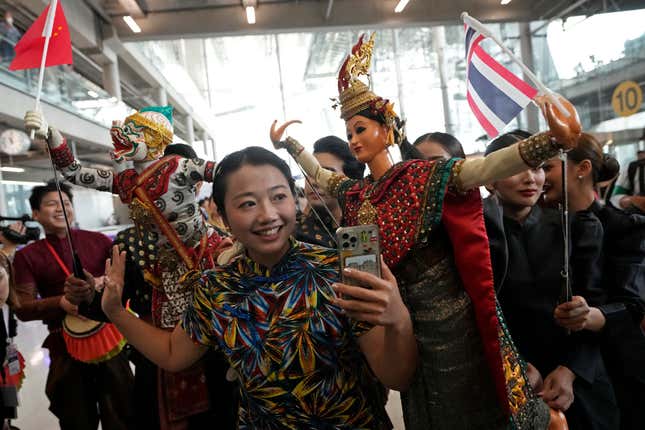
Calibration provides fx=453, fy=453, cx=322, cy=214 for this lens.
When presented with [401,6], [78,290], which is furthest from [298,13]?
[78,290]

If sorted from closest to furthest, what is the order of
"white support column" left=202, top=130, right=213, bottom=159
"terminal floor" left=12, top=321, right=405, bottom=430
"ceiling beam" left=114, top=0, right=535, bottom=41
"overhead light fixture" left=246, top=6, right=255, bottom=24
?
"terminal floor" left=12, top=321, right=405, bottom=430 → "overhead light fixture" left=246, top=6, right=255, bottom=24 → "ceiling beam" left=114, top=0, right=535, bottom=41 → "white support column" left=202, top=130, right=213, bottom=159

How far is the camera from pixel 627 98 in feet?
20.3

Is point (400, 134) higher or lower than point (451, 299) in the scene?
higher

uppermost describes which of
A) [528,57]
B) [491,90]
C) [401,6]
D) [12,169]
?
[401,6]

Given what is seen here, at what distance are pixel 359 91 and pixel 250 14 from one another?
20.2 ft

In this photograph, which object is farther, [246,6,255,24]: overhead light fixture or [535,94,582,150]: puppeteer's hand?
[246,6,255,24]: overhead light fixture

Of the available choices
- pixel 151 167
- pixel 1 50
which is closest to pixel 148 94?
pixel 1 50

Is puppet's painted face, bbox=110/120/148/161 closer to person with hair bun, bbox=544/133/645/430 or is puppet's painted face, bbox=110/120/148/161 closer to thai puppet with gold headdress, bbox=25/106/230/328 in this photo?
thai puppet with gold headdress, bbox=25/106/230/328

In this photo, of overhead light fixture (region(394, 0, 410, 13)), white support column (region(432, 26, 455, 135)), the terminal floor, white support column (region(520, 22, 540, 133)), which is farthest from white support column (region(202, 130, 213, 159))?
the terminal floor

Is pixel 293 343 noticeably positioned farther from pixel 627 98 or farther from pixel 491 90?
pixel 627 98

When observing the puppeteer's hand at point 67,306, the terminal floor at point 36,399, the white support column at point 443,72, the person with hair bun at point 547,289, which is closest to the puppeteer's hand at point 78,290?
the puppeteer's hand at point 67,306

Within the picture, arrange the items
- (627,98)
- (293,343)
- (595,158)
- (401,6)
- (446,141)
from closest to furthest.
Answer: (293,343), (595,158), (446,141), (627,98), (401,6)

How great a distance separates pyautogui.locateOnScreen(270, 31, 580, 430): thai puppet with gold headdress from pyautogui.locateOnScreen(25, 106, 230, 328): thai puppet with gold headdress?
30.3 inches

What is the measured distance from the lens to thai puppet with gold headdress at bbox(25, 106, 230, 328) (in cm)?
176
